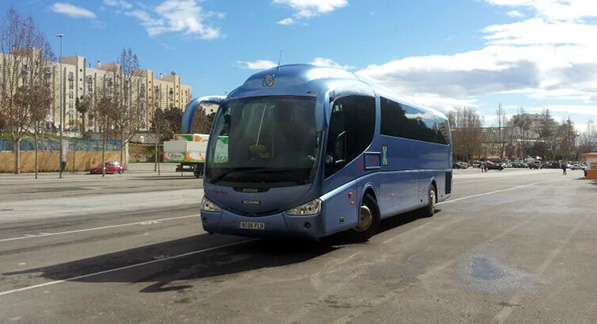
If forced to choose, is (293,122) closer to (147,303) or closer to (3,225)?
(147,303)

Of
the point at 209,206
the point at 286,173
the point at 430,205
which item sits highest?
the point at 286,173

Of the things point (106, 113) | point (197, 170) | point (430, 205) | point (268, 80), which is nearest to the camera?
point (268, 80)

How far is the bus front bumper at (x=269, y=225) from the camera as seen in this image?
7457mm

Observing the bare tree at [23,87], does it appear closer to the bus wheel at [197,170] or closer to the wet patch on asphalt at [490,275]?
the bus wheel at [197,170]

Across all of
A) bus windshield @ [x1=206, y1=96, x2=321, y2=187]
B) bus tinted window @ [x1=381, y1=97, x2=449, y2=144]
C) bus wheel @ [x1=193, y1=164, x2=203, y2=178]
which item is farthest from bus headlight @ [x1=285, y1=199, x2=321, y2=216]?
bus wheel @ [x1=193, y1=164, x2=203, y2=178]

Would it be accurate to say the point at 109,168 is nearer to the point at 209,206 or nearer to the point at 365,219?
the point at 209,206

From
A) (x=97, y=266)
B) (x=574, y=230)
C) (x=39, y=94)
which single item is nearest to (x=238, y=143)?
(x=97, y=266)

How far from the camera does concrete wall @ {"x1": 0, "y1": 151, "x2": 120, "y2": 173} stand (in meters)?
51.2

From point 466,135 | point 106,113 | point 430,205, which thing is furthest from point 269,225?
point 466,135

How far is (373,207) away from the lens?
31.1ft

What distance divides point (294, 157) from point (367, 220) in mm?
2454

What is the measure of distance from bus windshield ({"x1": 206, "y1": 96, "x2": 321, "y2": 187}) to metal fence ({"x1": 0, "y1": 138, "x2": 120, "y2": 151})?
171ft

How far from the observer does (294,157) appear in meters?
7.66

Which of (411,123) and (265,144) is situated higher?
(411,123)
